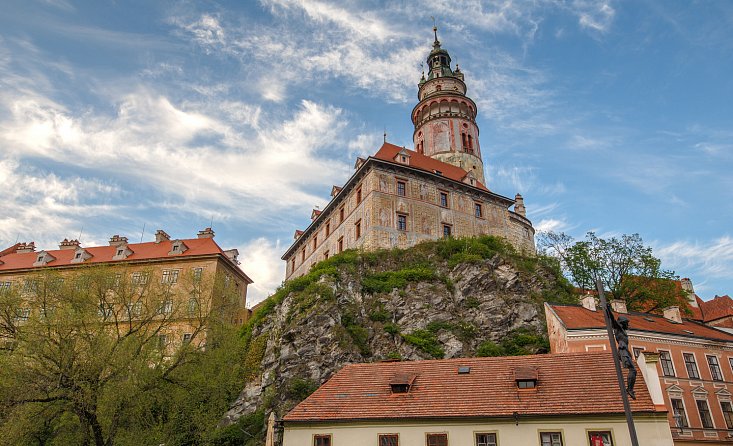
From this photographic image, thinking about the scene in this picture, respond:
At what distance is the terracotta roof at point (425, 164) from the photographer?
48406mm

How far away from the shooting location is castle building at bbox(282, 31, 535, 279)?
145 ft

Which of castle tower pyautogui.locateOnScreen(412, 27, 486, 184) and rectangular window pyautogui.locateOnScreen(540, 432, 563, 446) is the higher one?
castle tower pyautogui.locateOnScreen(412, 27, 486, 184)

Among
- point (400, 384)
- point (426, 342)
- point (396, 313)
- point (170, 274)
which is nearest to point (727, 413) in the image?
point (426, 342)

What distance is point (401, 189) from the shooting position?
4562 cm

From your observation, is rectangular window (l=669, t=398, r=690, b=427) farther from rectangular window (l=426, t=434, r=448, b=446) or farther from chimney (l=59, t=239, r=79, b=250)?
chimney (l=59, t=239, r=79, b=250)

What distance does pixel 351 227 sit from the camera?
152ft

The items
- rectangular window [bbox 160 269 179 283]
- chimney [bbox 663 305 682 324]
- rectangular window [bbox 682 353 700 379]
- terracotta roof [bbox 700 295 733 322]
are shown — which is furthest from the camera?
rectangular window [bbox 160 269 179 283]

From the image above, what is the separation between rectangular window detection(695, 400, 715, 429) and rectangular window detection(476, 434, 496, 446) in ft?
54.9

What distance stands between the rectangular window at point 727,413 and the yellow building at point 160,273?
30.6 meters

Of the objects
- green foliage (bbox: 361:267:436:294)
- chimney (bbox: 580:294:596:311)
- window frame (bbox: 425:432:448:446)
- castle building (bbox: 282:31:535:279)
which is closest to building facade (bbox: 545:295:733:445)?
chimney (bbox: 580:294:596:311)

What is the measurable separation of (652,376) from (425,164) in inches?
1308

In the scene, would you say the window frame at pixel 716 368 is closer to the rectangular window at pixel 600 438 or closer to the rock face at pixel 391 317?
the rock face at pixel 391 317

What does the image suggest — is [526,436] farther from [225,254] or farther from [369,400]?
[225,254]

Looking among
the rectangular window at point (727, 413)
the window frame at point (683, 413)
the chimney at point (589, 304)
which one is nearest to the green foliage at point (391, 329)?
the chimney at point (589, 304)
